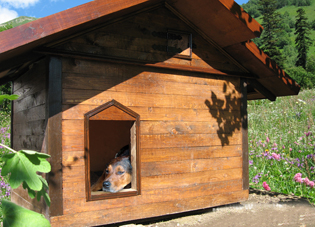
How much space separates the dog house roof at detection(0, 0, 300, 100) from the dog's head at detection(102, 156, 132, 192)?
2.01 m

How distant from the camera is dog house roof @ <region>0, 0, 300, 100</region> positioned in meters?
3.17

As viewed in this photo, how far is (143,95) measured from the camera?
14.5ft

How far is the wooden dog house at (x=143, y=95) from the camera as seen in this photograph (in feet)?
12.1

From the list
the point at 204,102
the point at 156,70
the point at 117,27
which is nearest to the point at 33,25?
the point at 117,27

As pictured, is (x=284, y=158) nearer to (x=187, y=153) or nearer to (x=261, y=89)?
(x=261, y=89)

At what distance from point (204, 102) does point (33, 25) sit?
2.98m

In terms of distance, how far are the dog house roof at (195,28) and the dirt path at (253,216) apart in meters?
2.24

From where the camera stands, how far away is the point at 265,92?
6.21 meters

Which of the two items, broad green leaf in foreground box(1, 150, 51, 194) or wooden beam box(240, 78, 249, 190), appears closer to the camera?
broad green leaf in foreground box(1, 150, 51, 194)

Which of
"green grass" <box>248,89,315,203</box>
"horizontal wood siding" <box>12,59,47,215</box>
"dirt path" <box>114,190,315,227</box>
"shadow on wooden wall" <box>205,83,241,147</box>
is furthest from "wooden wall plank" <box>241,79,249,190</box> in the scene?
"horizontal wood siding" <box>12,59,47,215</box>

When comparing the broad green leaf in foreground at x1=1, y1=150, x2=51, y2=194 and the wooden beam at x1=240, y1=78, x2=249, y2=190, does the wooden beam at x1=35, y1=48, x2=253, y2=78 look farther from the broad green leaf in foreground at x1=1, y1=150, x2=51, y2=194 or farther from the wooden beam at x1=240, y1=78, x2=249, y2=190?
the broad green leaf in foreground at x1=1, y1=150, x2=51, y2=194

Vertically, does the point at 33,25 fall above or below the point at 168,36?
below

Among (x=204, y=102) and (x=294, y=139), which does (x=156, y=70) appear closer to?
(x=204, y=102)

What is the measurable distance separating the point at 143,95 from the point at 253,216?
291cm
